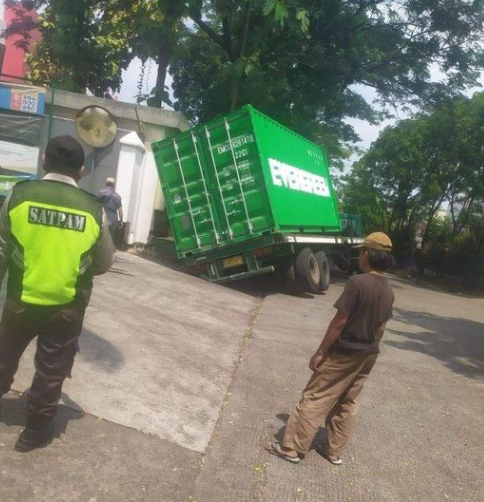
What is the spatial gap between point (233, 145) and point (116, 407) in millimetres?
6579

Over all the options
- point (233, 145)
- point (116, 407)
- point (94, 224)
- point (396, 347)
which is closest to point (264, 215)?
point (233, 145)

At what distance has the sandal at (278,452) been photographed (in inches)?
151

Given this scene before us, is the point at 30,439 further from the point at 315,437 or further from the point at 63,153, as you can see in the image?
the point at 315,437

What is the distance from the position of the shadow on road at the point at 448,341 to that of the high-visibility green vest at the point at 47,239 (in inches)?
207

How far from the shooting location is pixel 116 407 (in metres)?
4.11

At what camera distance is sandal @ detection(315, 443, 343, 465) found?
12.9 feet

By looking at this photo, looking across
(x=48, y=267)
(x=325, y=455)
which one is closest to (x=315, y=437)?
(x=325, y=455)

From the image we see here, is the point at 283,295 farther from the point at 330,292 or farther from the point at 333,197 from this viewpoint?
the point at 333,197

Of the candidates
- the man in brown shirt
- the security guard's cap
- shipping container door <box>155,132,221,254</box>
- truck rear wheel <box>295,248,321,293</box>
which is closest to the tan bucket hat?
the man in brown shirt

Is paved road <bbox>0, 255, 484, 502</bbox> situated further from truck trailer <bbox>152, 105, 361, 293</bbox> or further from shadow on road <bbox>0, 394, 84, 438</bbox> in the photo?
truck trailer <bbox>152, 105, 361, 293</bbox>

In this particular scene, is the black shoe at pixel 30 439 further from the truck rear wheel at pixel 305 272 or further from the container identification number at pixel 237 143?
the truck rear wheel at pixel 305 272

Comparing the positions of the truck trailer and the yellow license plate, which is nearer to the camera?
the truck trailer

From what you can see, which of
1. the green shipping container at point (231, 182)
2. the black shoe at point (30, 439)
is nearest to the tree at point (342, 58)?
the green shipping container at point (231, 182)

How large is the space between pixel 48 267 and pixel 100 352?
212 cm
